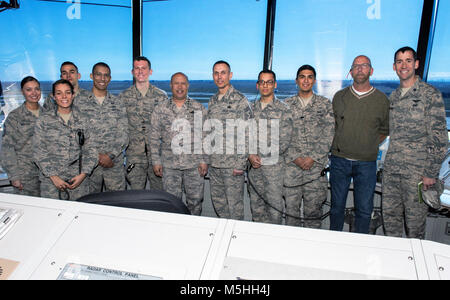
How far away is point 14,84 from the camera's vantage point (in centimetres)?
409

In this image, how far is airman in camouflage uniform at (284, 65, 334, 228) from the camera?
91.8 inches

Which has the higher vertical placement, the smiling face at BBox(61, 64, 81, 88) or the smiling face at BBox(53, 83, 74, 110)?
the smiling face at BBox(61, 64, 81, 88)

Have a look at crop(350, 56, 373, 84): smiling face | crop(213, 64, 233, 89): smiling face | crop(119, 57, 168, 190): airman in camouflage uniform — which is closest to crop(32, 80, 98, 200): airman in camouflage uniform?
crop(119, 57, 168, 190): airman in camouflage uniform

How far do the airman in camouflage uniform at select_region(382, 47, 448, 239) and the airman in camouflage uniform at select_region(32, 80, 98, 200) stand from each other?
7.36 feet

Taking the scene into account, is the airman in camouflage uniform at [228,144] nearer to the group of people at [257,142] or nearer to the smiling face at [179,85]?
the group of people at [257,142]

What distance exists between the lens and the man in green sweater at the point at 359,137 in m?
2.17

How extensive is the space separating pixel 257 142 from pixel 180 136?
631 millimetres

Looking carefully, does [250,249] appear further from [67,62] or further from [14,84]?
[14,84]

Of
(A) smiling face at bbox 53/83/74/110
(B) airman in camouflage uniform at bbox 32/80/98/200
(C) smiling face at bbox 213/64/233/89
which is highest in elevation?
(C) smiling face at bbox 213/64/233/89

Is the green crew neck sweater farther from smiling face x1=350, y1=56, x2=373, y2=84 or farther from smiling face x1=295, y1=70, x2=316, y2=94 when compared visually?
smiling face x1=295, y1=70, x2=316, y2=94

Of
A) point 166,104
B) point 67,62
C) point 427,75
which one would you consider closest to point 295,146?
point 166,104

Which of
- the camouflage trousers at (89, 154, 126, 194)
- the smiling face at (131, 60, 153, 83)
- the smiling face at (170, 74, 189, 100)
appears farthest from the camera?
the smiling face at (131, 60, 153, 83)

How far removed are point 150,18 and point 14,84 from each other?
85.2 inches
